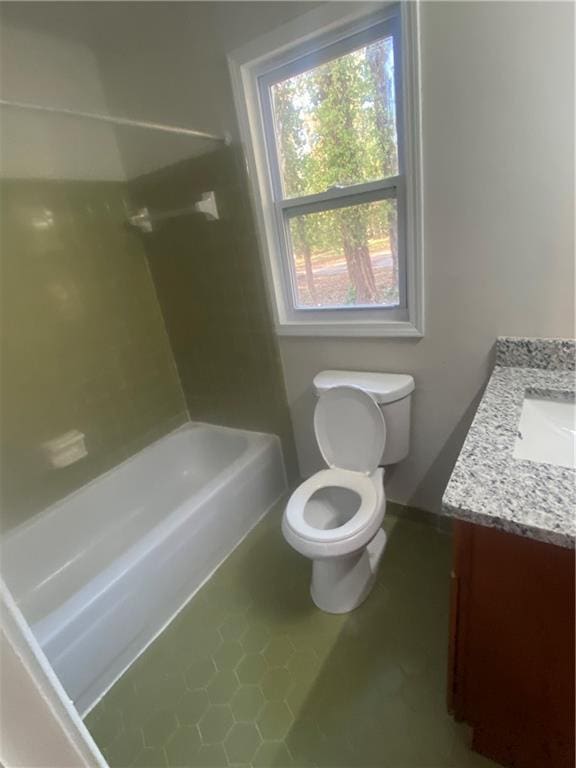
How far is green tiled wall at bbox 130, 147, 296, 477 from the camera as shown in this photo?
1771mm

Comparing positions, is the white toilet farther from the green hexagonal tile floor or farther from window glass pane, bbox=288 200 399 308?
window glass pane, bbox=288 200 399 308

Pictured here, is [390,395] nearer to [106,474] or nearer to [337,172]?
[337,172]

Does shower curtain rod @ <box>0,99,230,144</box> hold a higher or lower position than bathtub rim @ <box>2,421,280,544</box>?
higher

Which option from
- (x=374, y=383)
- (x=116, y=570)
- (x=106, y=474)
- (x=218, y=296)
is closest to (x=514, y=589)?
(x=374, y=383)

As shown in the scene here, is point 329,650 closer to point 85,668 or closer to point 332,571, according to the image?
point 332,571

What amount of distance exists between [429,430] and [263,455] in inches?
33.6

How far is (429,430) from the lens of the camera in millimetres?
1673

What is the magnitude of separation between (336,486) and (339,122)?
1476 mm

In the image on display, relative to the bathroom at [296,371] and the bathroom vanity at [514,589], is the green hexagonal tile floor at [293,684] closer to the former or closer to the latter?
the bathroom at [296,371]

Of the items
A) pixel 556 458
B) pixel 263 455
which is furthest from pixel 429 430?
pixel 263 455

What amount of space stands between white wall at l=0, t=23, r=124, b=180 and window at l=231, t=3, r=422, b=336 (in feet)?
2.76

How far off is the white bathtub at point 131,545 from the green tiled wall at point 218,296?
231 millimetres

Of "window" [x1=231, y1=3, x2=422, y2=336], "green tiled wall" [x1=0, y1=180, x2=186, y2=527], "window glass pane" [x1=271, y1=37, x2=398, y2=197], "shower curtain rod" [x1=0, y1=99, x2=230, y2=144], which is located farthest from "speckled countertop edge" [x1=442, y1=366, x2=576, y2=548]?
"green tiled wall" [x1=0, y1=180, x2=186, y2=527]

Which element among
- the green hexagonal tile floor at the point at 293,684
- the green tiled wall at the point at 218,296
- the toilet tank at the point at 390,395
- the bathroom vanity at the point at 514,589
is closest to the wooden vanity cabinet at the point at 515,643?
the bathroom vanity at the point at 514,589
